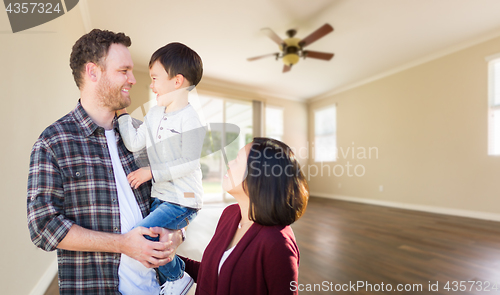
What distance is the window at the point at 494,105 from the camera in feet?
13.8

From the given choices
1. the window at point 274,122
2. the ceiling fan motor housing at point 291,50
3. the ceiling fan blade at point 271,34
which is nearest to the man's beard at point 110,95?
the ceiling fan blade at point 271,34

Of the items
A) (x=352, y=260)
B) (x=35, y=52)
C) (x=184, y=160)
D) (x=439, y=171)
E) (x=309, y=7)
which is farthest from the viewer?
(x=439, y=171)

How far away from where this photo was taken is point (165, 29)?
3.63 m

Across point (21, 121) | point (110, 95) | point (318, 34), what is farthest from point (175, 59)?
point (318, 34)

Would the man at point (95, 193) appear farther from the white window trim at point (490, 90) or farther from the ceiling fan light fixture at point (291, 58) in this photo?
the white window trim at point (490, 90)

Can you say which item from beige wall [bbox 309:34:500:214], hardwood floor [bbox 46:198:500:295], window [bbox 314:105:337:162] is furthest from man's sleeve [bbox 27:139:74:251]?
window [bbox 314:105:337:162]

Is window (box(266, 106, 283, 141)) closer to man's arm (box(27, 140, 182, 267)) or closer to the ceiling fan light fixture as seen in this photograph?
the ceiling fan light fixture

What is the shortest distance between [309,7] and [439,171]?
4129 millimetres

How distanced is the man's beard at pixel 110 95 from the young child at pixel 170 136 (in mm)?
71

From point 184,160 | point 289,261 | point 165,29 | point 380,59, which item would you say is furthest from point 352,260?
point 380,59

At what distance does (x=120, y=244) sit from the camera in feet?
2.00

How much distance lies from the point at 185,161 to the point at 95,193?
27 cm

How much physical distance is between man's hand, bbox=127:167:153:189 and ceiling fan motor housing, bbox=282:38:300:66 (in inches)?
→ 145

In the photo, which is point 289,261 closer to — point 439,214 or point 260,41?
point 260,41
